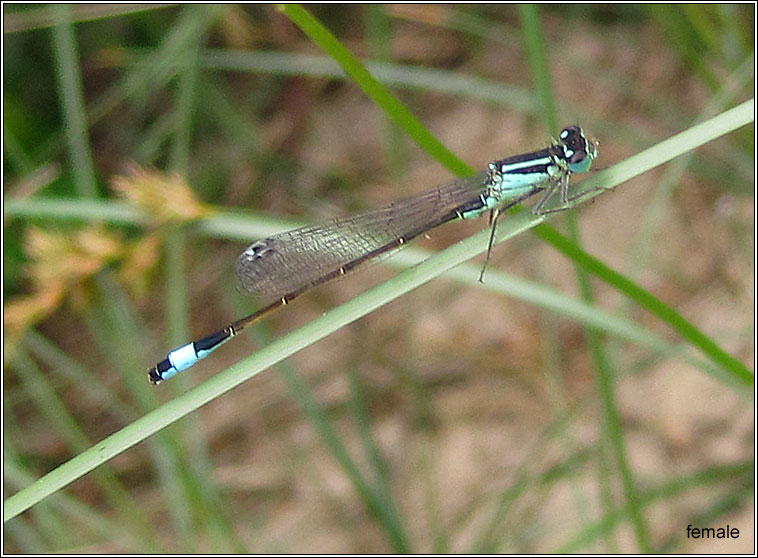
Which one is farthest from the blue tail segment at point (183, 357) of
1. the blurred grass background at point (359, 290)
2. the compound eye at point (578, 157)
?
the compound eye at point (578, 157)

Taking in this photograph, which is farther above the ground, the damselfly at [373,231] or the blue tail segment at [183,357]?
the damselfly at [373,231]

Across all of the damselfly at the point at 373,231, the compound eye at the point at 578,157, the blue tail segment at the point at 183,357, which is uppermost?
the damselfly at the point at 373,231

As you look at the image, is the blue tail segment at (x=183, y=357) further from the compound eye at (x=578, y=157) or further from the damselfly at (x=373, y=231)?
the compound eye at (x=578, y=157)

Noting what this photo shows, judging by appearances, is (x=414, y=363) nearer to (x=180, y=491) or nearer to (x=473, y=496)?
(x=473, y=496)

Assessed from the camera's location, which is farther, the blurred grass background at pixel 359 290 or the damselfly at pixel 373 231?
the blurred grass background at pixel 359 290

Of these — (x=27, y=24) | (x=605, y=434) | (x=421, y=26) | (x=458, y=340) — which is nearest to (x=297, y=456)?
(x=458, y=340)

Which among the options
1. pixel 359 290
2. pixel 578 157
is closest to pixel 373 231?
pixel 578 157

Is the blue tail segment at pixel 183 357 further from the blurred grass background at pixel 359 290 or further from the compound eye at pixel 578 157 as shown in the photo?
the compound eye at pixel 578 157
